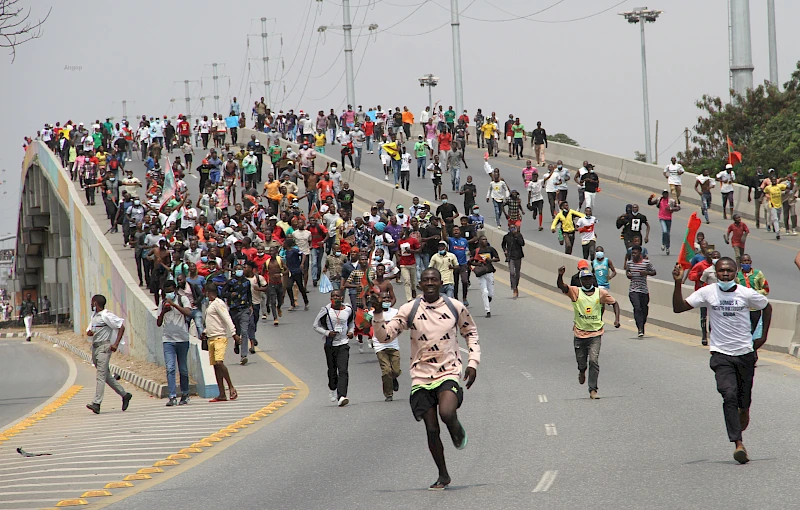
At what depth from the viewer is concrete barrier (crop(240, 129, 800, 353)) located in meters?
18.5

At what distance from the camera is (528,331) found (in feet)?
72.0

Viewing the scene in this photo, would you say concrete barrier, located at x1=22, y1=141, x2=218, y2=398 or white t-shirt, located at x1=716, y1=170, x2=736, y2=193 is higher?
white t-shirt, located at x1=716, y1=170, x2=736, y2=193

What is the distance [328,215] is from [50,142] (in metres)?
29.5

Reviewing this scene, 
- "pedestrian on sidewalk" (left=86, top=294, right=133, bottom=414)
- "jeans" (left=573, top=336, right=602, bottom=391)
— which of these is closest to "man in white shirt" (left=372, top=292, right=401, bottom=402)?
"jeans" (left=573, top=336, right=602, bottom=391)

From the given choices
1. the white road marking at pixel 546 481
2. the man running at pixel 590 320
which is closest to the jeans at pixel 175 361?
the man running at pixel 590 320

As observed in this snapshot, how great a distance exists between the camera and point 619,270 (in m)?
25.6

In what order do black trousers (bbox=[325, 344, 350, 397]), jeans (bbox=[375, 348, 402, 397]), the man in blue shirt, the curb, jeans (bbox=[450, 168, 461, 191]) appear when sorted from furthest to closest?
jeans (bbox=[450, 168, 461, 191]) < the man in blue shirt < the curb < jeans (bbox=[375, 348, 402, 397]) < black trousers (bbox=[325, 344, 350, 397])

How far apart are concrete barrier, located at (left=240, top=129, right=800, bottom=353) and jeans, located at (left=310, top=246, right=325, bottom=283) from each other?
5.27 metres

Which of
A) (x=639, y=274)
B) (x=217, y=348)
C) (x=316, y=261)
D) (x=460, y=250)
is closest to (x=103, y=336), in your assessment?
(x=217, y=348)

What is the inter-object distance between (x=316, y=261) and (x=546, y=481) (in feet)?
63.1

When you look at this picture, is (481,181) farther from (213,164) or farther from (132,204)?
(132,204)

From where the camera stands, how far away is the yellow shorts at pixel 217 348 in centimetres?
1677

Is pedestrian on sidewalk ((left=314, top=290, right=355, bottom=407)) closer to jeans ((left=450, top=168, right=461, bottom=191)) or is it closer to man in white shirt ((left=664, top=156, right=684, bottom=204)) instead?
man in white shirt ((left=664, top=156, right=684, bottom=204))

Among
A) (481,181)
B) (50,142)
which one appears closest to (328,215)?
(481,181)
